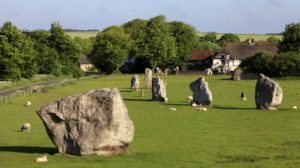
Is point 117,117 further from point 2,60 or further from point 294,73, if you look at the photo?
point 294,73

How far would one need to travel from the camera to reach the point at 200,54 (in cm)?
16775

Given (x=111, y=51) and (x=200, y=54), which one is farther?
(x=200, y=54)

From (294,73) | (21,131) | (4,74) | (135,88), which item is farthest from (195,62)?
(21,131)

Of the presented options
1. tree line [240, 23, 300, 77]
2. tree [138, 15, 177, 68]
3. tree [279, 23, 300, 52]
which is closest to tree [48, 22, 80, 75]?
tree [138, 15, 177, 68]

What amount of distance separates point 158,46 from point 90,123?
4794 inches

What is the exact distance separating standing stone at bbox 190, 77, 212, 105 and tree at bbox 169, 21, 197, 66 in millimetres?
103493

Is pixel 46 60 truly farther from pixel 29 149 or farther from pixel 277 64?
pixel 29 149

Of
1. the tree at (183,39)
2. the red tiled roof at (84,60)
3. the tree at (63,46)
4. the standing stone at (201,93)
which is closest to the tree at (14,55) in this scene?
the tree at (63,46)

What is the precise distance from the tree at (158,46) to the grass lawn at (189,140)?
97987 mm

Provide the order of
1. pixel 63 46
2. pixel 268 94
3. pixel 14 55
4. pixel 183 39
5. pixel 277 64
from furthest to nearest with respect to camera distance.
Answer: pixel 183 39 < pixel 63 46 < pixel 277 64 < pixel 14 55 < pixel 268 94

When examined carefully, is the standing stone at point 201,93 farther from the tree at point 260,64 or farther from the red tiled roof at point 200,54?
the red tiled roof at point 200,54

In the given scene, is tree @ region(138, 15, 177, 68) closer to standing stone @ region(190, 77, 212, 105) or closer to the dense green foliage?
the dense green foliage

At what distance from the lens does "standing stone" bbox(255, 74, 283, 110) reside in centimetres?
4319

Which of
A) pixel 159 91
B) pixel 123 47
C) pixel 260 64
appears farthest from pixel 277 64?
pixel 123 47
